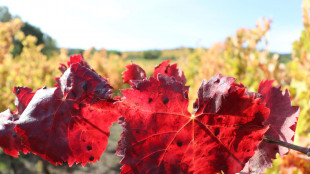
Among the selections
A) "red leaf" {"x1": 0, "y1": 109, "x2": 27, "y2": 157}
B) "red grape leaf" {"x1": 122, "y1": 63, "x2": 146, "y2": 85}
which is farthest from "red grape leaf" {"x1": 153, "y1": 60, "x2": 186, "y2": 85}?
"red leaf" {"x1": 0, "y1": 109, "x2": 27, "y2": 157}

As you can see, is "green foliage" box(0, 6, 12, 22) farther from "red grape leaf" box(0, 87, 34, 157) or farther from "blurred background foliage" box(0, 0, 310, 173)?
"red grape leaf" box(0, 87, 34, 157)

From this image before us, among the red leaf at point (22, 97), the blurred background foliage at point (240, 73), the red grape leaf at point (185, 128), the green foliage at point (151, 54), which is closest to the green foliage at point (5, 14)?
the green foliage at point (151, 54)

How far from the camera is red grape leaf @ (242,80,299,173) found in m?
0.41

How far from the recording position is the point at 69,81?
0.38m

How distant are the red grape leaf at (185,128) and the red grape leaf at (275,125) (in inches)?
2.9

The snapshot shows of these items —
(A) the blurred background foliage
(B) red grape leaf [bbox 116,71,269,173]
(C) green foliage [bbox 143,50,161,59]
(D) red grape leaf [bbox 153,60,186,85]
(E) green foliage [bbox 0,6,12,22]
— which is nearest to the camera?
(B) red grape leaf [bbox 116,71,269,173]

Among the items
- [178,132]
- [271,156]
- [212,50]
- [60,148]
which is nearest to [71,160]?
[60,148]

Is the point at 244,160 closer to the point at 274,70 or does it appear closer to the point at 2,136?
the point at 2,136

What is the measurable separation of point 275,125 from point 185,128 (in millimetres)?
183

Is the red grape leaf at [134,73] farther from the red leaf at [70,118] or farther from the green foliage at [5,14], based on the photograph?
the green foliage at [5,14]

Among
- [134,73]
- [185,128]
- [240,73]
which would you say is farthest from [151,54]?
[185,128]

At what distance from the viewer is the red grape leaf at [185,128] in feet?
1.12

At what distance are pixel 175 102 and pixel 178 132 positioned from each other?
0.14 feet

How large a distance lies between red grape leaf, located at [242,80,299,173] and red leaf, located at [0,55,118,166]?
24cm
